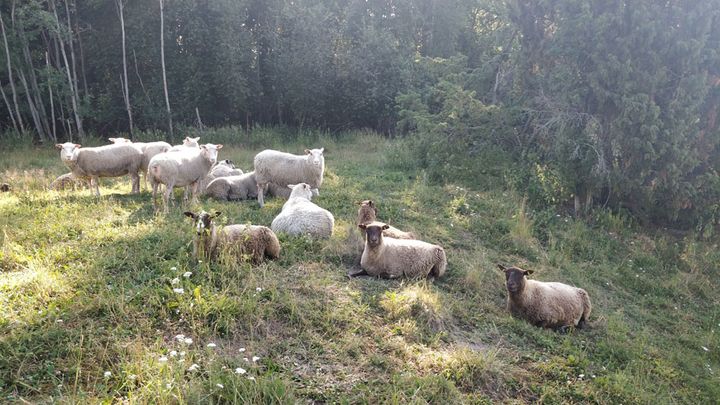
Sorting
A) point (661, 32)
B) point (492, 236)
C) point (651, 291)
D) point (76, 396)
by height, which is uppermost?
point (661, 32)

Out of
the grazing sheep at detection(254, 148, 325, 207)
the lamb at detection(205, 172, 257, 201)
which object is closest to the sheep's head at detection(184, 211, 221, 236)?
the lamb at detection(205, 172, 257, 201)

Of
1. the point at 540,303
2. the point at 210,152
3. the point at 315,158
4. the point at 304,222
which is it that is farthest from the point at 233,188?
the point at 540,303

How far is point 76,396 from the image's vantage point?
3.84 metres

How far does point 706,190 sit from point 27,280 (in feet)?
40.0

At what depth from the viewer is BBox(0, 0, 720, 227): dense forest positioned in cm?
1087

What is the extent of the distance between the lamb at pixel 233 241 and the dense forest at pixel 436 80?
24.3 feet

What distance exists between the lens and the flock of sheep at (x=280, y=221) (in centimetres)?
655

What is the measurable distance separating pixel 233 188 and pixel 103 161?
2.67 meters

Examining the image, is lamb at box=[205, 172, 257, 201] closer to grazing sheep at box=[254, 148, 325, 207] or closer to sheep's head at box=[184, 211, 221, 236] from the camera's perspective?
grazing sheep at box=[254, 148, 325, 207]

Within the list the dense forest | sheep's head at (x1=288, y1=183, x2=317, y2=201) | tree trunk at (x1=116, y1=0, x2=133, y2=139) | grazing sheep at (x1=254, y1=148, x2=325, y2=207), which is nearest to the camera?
sheep's head at (x1=288, y1=183, x2=317, y2=201)

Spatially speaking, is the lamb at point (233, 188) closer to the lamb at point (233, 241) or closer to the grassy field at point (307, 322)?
the grassy field at point (307, 322)

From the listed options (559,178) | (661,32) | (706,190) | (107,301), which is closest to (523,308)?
(107,301)

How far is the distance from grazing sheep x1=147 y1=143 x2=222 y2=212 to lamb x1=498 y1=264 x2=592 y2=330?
5.63 meters

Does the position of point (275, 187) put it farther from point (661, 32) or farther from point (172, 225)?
point (661, 32)
